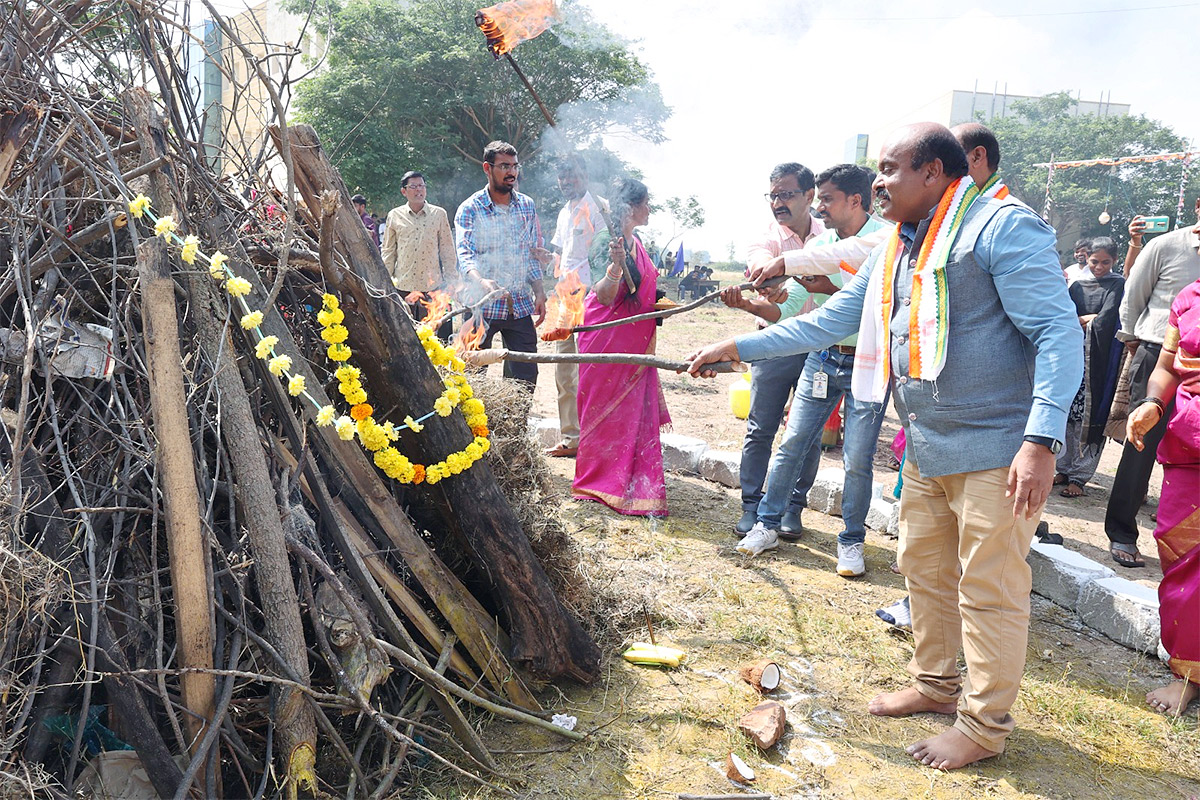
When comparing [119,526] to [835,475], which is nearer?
[119,526]

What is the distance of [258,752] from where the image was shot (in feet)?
8.16

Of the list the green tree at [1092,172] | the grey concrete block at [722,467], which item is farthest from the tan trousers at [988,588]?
the green tree at [1092,172]

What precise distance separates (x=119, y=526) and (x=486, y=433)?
132cm

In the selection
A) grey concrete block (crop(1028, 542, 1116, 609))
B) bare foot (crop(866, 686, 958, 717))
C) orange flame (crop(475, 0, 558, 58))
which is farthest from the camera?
orange flame (crop(475, 0, 558, 58))

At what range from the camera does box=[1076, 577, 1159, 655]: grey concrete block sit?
12.6ft

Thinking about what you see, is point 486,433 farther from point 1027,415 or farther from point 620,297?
point 620,297

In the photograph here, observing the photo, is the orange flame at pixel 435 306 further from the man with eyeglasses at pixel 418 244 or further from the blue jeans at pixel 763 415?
the blue jeans at pixel 763 415

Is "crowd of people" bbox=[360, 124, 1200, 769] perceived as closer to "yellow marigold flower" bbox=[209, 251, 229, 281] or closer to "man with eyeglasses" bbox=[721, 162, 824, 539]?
"man with eyeglasses" bbox=[721, 162, 824, 539]

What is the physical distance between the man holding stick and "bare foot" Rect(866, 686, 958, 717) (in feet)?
0.87

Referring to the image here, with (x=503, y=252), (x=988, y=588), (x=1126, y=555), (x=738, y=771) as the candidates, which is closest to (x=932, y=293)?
(x=988, y=588)

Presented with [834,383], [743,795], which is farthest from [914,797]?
[834,383]

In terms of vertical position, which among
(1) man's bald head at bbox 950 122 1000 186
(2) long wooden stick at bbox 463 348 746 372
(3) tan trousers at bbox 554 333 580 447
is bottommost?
(3) tan trousers at bbox 554 333 580 447

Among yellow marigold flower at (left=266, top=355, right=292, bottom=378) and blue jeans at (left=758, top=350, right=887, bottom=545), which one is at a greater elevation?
yellow marigold flower at (left=266, top=355, right=292, bottom=378)

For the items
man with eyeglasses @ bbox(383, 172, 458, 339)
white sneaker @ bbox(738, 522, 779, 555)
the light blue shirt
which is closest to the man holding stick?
the light blue shirt
